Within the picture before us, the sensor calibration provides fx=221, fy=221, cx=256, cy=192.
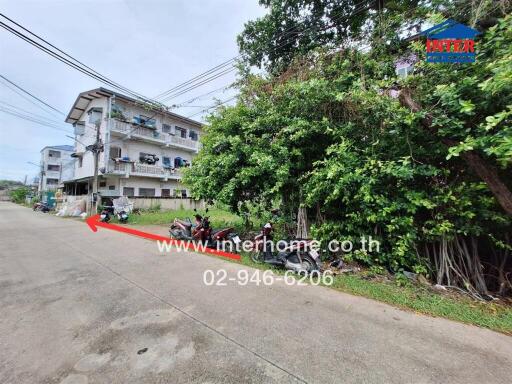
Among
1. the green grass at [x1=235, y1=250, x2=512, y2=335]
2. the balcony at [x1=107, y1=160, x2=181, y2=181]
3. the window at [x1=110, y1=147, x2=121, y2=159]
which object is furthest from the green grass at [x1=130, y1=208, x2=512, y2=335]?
the window at [x1=110, y1=147, x2=121, y2=159]

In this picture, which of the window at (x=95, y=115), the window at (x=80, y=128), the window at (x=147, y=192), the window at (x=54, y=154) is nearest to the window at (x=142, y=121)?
the window at (x=95, y=115)

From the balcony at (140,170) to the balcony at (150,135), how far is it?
2.16m

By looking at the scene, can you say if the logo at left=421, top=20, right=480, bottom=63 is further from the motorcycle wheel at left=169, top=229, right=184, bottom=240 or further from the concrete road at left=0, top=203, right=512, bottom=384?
the motorcycle wheel at left=169, top=229, right=184, bottom=240

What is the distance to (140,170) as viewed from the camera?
16969 mm

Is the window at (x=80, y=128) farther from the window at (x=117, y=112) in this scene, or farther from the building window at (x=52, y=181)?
the building window at (x=52, y=181)

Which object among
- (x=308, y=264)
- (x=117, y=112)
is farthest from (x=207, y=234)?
(x=117, y=112)

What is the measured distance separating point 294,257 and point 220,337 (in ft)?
8.25

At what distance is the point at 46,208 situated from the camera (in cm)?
1956

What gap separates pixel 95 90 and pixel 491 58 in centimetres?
2051

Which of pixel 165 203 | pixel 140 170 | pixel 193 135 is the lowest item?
pixel 165 203

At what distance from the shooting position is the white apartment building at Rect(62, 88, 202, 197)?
52.2 feet

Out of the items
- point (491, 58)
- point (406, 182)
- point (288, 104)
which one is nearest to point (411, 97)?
point (491, 58)

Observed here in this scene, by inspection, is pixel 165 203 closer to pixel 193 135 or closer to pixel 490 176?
pixel 193 135

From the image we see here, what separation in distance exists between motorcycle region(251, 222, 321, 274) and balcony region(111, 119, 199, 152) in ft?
50.4
